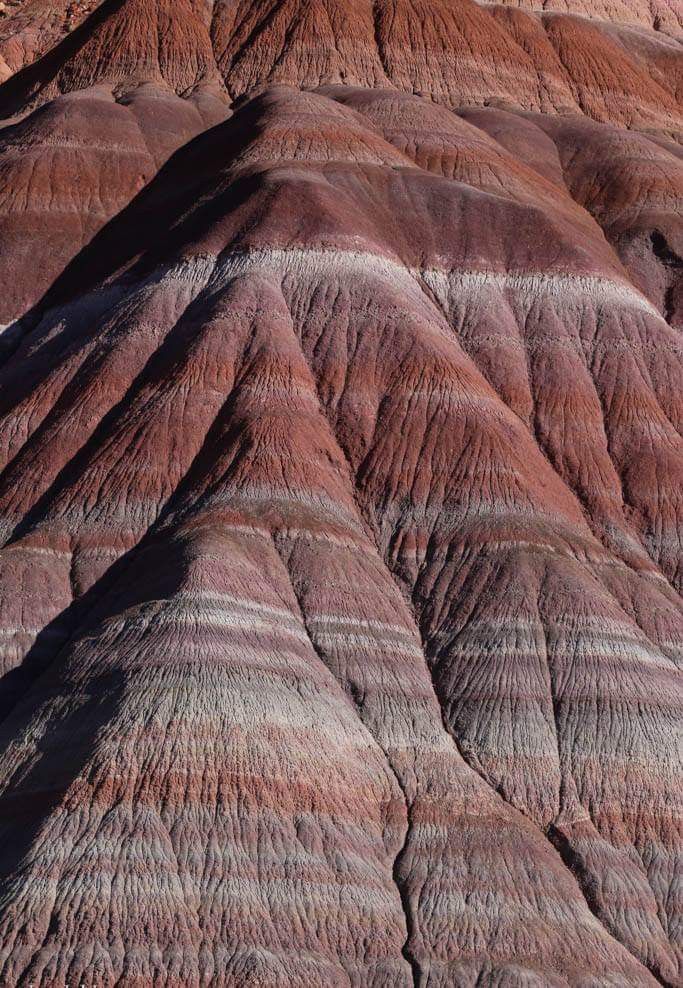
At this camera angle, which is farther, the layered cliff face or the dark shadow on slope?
the dark shadow on slope

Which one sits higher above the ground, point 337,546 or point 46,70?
point 337,546

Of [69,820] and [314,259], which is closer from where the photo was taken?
[69,820]

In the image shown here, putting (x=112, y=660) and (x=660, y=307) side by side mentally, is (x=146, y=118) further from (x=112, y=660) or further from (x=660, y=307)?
(x=112, y=660)

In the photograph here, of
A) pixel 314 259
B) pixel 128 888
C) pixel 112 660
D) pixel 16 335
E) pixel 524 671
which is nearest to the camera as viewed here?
pixel 128 888

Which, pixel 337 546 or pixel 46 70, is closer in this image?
pixel 337 546

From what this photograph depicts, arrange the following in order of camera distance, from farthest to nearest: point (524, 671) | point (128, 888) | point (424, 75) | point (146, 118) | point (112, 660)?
point (424, 75), point (146, 118), point (524, 671), point (112, 660), point (128, 888)

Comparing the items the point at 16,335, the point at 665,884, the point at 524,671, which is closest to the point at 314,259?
the point at 16,335

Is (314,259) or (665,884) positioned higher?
(314,259)

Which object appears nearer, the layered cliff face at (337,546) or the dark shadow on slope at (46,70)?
the layered cliff face at (337,546)
